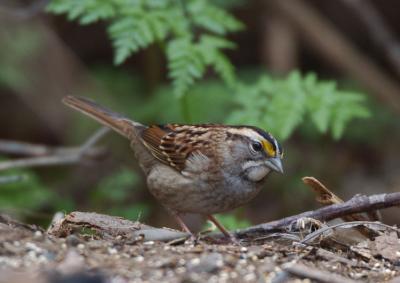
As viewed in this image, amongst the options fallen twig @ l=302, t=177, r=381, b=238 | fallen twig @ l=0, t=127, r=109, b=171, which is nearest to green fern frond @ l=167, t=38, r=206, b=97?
fallen twig @ l=0, t=127, r=109, b=171

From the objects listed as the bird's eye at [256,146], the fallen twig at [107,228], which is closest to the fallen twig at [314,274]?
the fallen twig at [107,228]

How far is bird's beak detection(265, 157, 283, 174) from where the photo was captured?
18.1 feet

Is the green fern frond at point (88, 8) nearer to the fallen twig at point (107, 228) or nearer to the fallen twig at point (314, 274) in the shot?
the fallen twig at point (107, 228)

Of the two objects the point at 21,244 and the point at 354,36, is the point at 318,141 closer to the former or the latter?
the point at 354,36

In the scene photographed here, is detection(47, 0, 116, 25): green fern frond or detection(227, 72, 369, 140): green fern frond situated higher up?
detection(47, 0, 116, 25): green fern frond

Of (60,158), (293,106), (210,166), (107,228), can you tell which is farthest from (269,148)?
(60,158)

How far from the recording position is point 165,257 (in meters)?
4.38

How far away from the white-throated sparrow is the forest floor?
1.70 feet

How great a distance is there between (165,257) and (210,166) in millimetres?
1386

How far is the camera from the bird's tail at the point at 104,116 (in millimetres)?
6691

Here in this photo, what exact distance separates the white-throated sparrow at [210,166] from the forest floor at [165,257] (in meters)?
0.52

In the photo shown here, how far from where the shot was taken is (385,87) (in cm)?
956

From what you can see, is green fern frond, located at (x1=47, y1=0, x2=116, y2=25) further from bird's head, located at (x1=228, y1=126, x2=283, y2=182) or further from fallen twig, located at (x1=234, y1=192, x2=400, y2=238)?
fallen twig, located at (x1=234, y1=192, x2=400, y2=238)

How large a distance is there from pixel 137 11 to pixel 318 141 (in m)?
4.18
